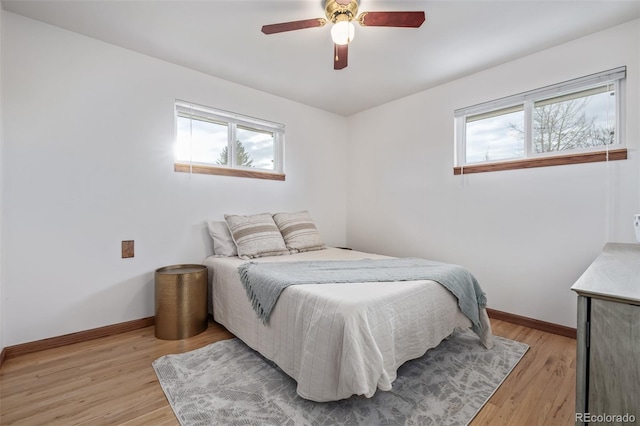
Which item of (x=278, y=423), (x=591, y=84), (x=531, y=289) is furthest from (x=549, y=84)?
(x=278, y=423)

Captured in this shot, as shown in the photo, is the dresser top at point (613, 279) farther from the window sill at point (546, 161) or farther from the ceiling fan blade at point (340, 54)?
the ceiling fan blade at point (340, 54)

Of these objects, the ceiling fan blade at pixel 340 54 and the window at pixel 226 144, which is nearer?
the ceiling fan blade at pixel 340 54

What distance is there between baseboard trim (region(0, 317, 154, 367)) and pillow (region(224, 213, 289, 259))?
1023 mm

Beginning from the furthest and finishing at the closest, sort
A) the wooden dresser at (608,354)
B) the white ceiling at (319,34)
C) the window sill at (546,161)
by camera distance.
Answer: the window sill at (546,161) → the white ceiling at (319,34) → the wooden dresser at (608,354)

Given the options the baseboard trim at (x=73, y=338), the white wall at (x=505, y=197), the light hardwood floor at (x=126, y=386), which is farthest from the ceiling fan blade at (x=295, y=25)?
the baseboard trim at (x=73, y=338)

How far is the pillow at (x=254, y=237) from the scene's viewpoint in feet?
8.75

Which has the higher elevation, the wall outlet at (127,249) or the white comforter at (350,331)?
the wall outlet at (127,249)

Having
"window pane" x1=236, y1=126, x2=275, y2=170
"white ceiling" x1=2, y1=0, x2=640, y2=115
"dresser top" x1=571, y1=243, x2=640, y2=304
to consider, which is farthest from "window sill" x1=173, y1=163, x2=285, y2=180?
"dresser top" x1=571, y1=243, x2=640, y2=304

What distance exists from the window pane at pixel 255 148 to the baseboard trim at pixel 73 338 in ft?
5.93

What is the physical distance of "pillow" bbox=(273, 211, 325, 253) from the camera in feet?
9.89

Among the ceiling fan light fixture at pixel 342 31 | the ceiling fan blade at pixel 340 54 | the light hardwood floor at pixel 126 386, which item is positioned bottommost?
the light hardwood floor at pixel 126 386

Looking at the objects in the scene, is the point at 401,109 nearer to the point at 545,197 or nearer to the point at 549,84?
the point at 549,84

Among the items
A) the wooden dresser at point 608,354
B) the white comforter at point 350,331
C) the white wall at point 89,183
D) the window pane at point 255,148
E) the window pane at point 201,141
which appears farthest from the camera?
the window pane at point 255,148

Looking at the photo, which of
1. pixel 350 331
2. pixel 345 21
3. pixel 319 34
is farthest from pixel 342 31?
pixel 350 331
